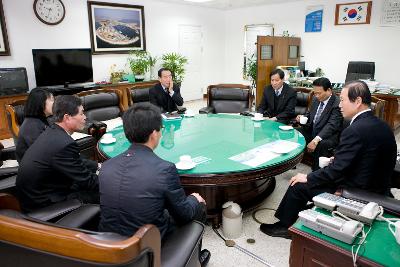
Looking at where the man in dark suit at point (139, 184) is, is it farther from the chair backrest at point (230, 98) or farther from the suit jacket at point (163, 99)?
the chair backrest at point (230, 98)

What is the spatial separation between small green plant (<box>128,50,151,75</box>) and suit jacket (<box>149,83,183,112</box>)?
2.67 metres

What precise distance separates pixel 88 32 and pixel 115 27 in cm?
63

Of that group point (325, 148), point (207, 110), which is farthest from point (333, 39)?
point (325, 148)

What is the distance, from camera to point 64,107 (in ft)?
6.39

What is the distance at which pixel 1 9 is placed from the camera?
4883mm

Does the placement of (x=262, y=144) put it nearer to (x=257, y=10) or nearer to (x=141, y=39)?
(x=141, y=39)

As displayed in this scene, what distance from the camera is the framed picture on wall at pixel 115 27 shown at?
6.16 m

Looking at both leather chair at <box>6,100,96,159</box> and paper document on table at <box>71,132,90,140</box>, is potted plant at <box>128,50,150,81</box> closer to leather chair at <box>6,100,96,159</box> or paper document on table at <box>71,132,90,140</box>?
leather chair at <box>6,100,96,159</box>

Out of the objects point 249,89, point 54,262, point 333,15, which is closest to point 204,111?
point 249,89

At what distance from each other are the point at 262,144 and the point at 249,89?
6.74 feet

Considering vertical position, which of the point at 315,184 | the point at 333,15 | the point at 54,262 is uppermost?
the point at 333,15

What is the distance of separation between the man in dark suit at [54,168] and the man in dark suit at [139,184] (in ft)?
1.89

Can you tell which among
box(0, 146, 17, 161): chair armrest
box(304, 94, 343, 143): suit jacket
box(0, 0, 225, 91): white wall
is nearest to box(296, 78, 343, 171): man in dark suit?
box(304, 94, 343, 143): suit jacket

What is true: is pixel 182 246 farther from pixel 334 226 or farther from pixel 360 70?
pixel 360 70
